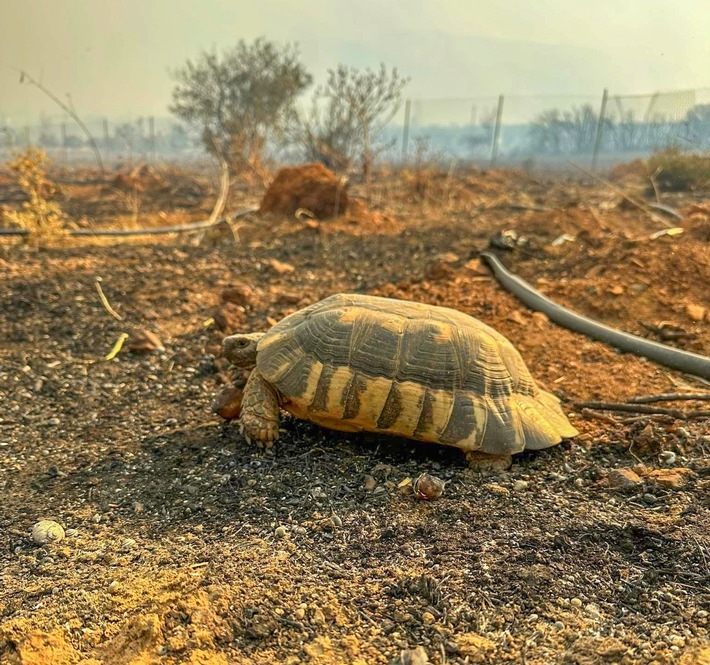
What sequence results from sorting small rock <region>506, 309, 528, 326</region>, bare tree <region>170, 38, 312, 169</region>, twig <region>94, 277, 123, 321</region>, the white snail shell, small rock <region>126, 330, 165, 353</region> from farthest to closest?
1. bare tree <region>170, 38, 312, 169</region>
2. twig <region>94, 277, 123, 321</region>
3. small rock <region>506, 309, 528, 326</region>
4. small rock <region>126, 330, 165, 353</region>
5. the white snail shell

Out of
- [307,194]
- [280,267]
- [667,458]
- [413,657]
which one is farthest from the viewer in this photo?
[307,194]

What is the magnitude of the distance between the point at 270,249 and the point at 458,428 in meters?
5.33

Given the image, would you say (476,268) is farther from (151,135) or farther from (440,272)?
(151,135)

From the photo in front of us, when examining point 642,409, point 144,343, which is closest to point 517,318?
point 642,409

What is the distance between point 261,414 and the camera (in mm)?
2988

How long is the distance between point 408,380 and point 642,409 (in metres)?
1.42

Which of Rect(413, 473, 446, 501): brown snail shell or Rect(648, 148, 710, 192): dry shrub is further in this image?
Rect(648, 148, 710, 192): dry shrub

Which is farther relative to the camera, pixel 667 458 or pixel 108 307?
pixel 108 307

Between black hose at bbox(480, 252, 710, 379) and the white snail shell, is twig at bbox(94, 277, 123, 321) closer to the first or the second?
the white snail shell

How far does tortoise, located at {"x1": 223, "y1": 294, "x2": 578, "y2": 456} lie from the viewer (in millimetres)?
2834

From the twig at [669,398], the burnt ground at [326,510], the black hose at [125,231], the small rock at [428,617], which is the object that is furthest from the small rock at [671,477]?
the black hose at [125,231]

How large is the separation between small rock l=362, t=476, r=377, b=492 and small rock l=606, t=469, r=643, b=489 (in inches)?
41.8

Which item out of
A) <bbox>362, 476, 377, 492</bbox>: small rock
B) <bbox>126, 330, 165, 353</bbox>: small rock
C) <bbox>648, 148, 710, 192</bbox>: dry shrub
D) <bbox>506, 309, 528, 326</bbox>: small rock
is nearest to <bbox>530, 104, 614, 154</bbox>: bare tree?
<bbox>648, 148, 710, 192</bbox>: dry shrub

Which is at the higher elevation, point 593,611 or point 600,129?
point 600,129
